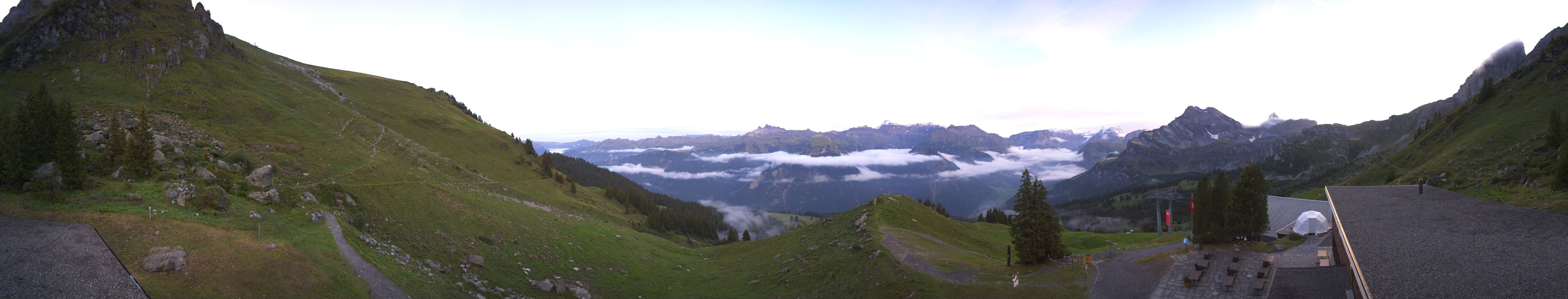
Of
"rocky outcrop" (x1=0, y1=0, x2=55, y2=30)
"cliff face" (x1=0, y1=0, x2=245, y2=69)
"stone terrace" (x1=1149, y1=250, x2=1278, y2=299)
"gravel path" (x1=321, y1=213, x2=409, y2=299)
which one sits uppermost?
"rocky outcrop" (x1=0, y1=0, x2=55, y2=30)

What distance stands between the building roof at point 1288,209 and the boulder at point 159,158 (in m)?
90.4

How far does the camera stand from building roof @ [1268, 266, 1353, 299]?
21438 mm

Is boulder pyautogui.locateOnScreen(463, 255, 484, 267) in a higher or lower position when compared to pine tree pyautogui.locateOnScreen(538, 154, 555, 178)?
lower

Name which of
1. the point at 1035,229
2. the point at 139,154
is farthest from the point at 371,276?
the point at 1035,229

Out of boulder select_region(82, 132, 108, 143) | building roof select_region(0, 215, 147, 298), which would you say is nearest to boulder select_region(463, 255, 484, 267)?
building roof select_region(0, 215, 147, 298)

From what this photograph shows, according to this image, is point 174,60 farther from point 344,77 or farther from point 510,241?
point 344,77

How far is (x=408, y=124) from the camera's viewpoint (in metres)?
85.5

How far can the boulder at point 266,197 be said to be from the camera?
27.0 metres

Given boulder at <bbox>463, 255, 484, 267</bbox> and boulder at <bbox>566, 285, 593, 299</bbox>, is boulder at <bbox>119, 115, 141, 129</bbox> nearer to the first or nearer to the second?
boulder at <bbox>463, 255, 484, 267</bbox>

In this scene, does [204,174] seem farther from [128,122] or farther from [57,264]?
[128,122]

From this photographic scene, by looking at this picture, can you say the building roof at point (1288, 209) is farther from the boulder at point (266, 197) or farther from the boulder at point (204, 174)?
the boulder at point (204, 174)

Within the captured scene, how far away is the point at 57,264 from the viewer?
17.2m

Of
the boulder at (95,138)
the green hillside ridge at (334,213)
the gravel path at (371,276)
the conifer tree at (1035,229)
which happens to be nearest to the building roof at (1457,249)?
the green hillside ridge at (334,213)

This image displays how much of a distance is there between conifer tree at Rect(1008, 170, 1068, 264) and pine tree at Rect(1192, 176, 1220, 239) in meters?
10.9
